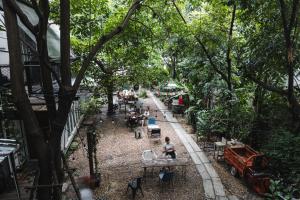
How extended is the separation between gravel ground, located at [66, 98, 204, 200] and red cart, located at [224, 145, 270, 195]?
171 centimetres

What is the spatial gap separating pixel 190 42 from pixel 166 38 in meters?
1.32

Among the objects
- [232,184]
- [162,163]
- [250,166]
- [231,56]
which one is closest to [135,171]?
[162,163]

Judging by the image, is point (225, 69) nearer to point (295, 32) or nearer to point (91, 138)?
point (295, 32)

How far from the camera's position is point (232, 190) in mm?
10242

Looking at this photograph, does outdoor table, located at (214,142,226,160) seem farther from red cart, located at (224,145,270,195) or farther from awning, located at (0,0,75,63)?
awning, located at (0,0,75,63)

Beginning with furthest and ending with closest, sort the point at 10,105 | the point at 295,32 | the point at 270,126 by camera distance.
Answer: the point at 270,126 < the point at 295,32 < the point at 10,105

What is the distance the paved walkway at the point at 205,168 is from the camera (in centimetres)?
1004

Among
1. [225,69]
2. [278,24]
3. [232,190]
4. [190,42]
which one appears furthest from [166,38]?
[232,190]

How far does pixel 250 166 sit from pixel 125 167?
563 cm

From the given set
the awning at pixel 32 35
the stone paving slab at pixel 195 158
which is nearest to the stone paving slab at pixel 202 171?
the stone paving slab at pixel 195 158

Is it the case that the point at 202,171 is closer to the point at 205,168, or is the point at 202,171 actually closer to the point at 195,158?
the point at 205,168

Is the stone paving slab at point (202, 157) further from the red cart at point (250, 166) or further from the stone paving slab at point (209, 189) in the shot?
the stone paving slab at point (209, 189)

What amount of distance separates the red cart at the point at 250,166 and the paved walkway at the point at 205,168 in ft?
3.12

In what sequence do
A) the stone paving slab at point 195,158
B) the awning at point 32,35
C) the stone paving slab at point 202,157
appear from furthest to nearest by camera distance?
1. the stone paving slab at point 202,157
2. the stone paving slab at point 195,158
3. the awning at point 32,35
